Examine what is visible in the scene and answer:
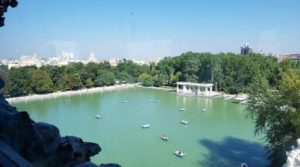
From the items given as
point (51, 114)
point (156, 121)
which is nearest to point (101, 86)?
point (51, 114)

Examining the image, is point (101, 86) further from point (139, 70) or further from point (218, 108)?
point (218, 108)

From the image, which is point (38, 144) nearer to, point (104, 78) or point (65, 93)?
point (65, 93)

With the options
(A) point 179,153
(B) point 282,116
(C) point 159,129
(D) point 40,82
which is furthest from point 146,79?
(B) point 282,116

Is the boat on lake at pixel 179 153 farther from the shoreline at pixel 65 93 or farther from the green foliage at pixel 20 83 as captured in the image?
the green foliage at pixel 20 83

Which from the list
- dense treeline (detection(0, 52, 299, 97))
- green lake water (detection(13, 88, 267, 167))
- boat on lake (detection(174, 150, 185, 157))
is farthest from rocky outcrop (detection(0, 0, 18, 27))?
dense treeline (detection(0, 52, 299, 97))

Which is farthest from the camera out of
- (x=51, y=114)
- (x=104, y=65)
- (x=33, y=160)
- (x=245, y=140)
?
(x=104, y=65)

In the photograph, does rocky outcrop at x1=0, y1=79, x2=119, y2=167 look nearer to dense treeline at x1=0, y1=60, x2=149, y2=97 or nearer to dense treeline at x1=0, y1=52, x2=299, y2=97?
dense treeline at x1=0, y1=60, x2=149, y2=97

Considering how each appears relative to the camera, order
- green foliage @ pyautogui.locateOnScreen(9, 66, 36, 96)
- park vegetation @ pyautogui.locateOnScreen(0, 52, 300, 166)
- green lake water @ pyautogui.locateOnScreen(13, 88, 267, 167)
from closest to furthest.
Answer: green lake water @ pyautogui.locateOnScreen(13, 88, 267, 167), green foliage @ pyautogui.locateOnScreen(9, 66, 36, 96), park vegetation @ pyautogui.locateOnScreen(0, 52, 300, 166)
